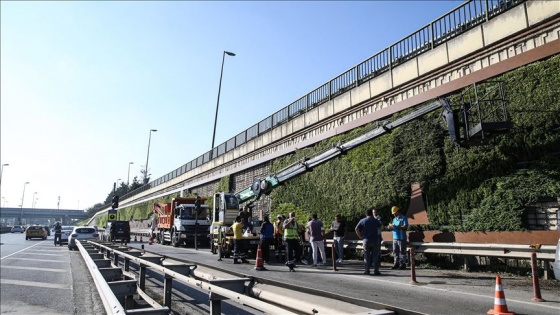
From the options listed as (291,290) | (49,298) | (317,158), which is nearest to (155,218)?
(317,158)

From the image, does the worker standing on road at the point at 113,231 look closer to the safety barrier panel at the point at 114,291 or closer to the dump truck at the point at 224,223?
the dump truck at the point at 224,223

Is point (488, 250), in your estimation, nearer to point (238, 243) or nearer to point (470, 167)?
point (470, 167)

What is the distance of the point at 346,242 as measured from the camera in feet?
51.7

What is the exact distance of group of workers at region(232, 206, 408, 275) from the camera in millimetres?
11523

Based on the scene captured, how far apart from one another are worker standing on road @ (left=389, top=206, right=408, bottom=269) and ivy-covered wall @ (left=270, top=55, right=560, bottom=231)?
6.29 ft

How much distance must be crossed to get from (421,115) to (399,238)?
4252 mm

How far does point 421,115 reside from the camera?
44.4ft

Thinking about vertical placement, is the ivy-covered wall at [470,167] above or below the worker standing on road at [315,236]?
above

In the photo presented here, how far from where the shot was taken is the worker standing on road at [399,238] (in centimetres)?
1227

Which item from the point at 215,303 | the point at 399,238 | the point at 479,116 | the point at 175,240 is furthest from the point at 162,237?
the point at 215,303

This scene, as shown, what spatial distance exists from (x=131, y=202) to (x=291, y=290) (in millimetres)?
74766

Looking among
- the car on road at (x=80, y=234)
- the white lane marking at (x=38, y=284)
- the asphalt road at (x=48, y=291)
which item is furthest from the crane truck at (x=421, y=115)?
the car on road at (x=80, y=234)

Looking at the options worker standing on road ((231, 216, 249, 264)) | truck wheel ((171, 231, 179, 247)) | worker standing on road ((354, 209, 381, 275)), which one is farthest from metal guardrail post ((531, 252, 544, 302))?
truck wheel ((171, 231, 179, 247))

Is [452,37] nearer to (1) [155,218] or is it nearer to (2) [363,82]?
(2) [363,82]
